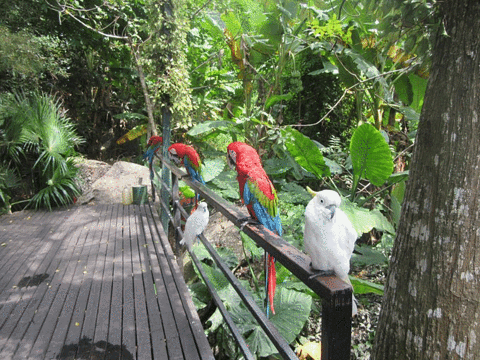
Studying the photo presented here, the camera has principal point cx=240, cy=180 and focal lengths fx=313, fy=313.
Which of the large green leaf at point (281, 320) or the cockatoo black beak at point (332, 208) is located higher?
the cockatoo black beak at point (332, 208)

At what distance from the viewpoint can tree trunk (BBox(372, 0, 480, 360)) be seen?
139cm

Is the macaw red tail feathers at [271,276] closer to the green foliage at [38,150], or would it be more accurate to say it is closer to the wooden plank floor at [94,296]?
the wooden plank floor at [94,296]

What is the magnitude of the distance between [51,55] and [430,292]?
7.50m

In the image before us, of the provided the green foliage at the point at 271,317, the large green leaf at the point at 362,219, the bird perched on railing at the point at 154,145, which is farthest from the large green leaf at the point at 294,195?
the bird perched on railing at the point at 154,145

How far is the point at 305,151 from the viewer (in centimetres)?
329

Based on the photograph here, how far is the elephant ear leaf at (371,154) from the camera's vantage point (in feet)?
9.24

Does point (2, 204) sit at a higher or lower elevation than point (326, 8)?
lower

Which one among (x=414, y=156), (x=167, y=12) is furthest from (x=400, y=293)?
(x=167, y=12)

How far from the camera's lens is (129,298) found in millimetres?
2076

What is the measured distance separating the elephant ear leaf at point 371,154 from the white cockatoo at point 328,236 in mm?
2240

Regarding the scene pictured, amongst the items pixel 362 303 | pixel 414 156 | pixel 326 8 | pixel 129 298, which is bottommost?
pixel 362 303

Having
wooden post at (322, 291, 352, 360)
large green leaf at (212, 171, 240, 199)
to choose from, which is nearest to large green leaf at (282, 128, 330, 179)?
large green leaf at (212, 171, 240, 199)

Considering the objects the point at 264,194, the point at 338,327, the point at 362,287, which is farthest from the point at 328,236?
the point at 362,287

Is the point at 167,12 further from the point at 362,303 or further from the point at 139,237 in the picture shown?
the point at 362,303
